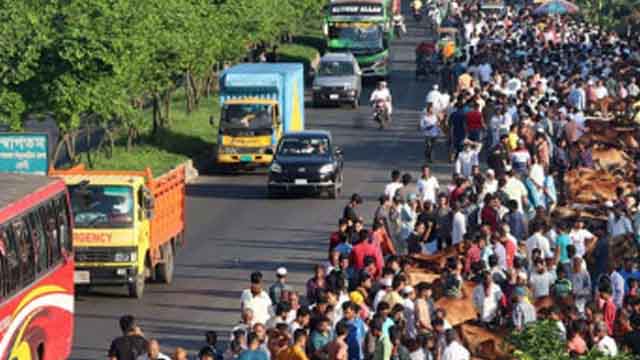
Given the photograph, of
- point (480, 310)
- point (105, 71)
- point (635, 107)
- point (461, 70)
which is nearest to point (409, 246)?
point (480, 310)

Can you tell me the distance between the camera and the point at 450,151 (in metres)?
45.7

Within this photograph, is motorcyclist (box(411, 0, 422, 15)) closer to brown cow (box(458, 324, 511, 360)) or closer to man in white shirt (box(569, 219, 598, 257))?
man in white shirt (box(569, 219, 598, 257))

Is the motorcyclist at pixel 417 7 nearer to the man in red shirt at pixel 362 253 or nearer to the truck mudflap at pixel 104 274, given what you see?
the truck mudflap at pixel 104 274

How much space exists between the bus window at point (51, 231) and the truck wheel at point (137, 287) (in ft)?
16.9

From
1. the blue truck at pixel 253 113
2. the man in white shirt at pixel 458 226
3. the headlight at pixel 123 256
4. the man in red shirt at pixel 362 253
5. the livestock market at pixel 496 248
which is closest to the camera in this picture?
the livestock market at pixel 496 248

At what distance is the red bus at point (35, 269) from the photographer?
22141mm

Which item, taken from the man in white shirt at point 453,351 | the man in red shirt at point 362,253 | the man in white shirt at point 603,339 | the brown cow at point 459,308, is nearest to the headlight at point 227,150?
the man in red shirt at point 362,253

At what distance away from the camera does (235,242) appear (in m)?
36.2

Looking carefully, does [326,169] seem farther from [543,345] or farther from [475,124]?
[543,345]

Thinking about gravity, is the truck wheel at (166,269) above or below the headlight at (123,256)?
below

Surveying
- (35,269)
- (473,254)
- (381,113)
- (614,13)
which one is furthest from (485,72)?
(35,269)

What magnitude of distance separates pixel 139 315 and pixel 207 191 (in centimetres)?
1514

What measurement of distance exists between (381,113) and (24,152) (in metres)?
25.1

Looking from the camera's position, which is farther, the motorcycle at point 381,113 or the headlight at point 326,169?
the motorcycle at point 381,113
